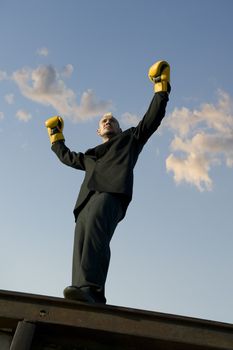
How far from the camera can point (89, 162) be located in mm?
4090

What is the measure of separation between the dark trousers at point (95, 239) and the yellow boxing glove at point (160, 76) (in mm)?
977

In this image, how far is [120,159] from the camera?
3764 mm

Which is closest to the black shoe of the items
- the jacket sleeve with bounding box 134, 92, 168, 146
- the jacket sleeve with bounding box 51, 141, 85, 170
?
the jacket sleeve with bounding box 134, 92, 168, 146

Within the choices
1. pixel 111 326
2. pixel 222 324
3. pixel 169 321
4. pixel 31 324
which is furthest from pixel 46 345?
pixel 222 324

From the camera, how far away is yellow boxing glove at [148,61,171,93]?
377 cm

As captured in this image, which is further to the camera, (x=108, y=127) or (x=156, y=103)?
(x=108, y=127)

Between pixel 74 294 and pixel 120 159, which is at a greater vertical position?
pixel 120 159

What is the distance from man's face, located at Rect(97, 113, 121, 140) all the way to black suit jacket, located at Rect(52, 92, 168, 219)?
191 millimetres

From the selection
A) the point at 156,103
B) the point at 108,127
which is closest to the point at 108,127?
the point at 108,127

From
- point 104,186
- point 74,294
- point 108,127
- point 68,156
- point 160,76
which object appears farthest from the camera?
point 68,156

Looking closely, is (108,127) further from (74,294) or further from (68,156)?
(74,294)

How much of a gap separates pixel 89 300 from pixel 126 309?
9.9 inches

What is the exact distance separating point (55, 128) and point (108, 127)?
801mm

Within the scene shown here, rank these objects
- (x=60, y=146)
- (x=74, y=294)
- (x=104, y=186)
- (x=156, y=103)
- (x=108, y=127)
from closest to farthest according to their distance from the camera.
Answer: (x=74, y=294)
(x=104, y=186)
(x=156, y=103)
(x=108, y=127)
(x=60, y=146)
